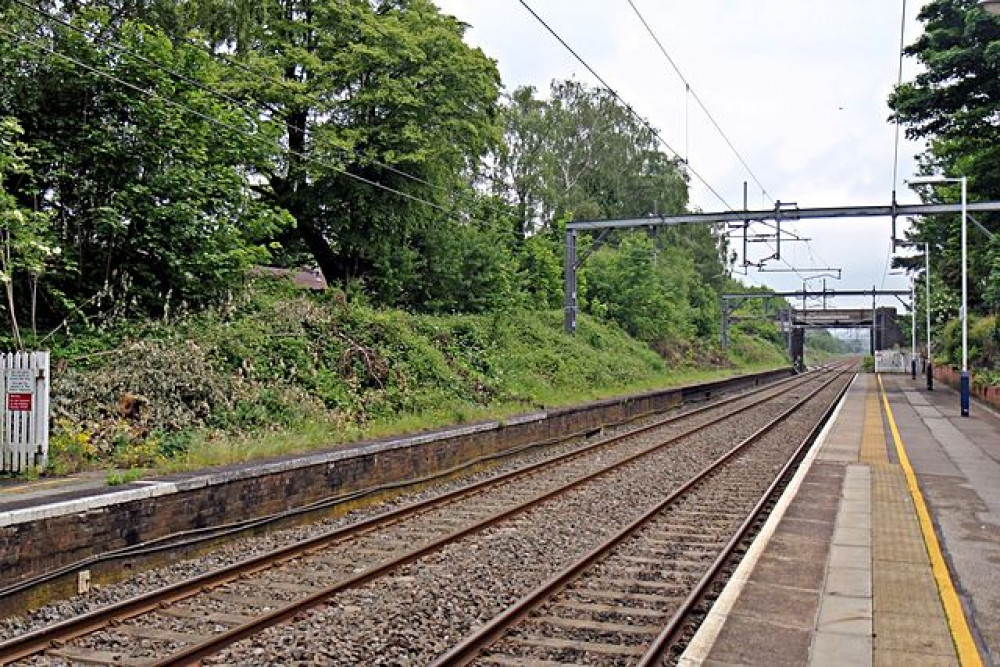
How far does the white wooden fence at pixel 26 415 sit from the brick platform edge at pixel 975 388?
28214mm

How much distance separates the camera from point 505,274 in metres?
31.0

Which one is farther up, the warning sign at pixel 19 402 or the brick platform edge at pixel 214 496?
the warning sign at pixel 19 402

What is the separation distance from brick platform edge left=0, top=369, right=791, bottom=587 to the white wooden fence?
1.85 metres

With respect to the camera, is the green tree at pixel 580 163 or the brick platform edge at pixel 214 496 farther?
the green tree at pixel 580 163

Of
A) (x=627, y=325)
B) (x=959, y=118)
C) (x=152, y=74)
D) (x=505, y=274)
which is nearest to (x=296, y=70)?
(x=505, y=274)

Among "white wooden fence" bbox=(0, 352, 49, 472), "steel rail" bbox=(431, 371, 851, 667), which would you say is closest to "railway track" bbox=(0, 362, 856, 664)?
"steel rail" bbox=(431, 371, 851, 667)

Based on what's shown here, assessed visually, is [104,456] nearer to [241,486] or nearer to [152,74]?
[241,486]

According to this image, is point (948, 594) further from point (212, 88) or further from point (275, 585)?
point (212, 88)

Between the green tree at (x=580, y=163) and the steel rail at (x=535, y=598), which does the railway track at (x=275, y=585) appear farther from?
the green tree at (x=580, y=163)

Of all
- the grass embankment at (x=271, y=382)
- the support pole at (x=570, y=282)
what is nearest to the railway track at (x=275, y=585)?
the grass embankment at (x=271, y=382)

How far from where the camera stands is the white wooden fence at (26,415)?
400 inches

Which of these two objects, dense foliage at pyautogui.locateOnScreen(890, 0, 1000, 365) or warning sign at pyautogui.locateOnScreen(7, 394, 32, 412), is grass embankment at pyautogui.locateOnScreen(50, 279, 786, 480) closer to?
warning sign at pyautogui.locateOnScreen(7, 394, 32, 412)

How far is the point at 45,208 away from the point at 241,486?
721 centimetres

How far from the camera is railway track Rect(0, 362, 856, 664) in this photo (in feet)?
20.9
